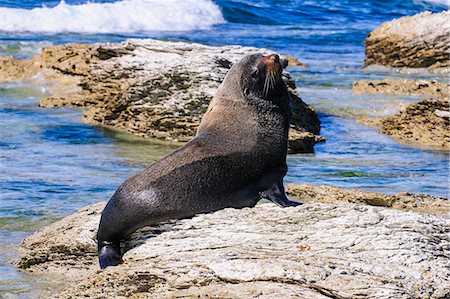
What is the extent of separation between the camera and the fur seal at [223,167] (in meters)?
5.75

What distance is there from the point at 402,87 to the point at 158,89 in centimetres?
507

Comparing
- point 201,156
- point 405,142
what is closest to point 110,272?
point 201,156

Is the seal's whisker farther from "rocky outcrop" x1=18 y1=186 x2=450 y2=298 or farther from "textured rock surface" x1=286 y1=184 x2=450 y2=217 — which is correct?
"rocky outcrop" x1=18 y1=186 x2=450 y2=298

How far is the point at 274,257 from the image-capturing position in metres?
4.97

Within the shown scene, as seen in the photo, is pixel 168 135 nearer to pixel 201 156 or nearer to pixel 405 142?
pixel 405 142

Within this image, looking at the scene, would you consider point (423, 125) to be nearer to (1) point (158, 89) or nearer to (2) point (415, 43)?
(1) point (158, 89)

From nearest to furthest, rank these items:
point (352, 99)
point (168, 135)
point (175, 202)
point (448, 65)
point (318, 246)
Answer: point (318, 246), point (175, 202), point (168, 135), point (352, 99), point (448, 65)

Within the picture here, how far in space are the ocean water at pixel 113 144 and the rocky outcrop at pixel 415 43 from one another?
34cm

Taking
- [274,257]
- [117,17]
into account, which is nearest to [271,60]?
[274,257]

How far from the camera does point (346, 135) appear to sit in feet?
39.9

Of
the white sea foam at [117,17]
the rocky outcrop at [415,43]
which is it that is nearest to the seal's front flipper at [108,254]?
the rocky outcrop at [415,43]

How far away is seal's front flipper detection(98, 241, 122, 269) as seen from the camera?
5.57 metres

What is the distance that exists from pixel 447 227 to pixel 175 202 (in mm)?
1605

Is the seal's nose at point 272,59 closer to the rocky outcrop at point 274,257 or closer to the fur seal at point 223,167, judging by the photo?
the fur seal at point 223,167
